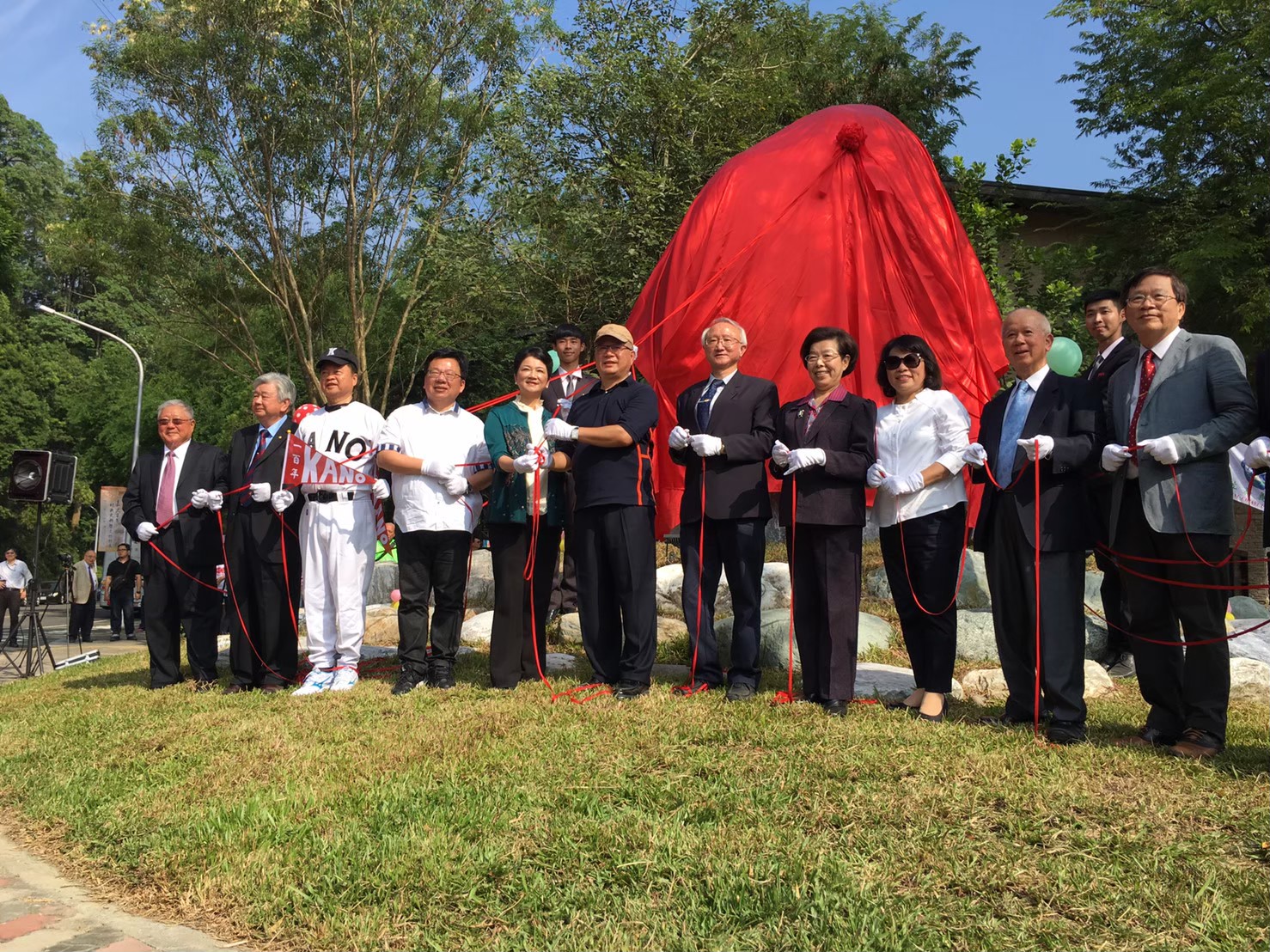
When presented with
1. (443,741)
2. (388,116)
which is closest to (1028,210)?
(388,116)

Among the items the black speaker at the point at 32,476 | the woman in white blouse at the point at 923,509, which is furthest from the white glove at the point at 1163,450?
the black speaker at the point at 32,476

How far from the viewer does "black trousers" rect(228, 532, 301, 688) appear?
21.2ft

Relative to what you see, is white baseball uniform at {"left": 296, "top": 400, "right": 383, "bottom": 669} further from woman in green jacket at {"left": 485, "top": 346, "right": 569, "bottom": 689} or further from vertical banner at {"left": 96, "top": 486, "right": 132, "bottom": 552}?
vertical banner at {"left": 96, "top": 486, "right": 132, "bottom": 552}

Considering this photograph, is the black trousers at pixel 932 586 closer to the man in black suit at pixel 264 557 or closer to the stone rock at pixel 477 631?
the man in black suit at pixel 264 557

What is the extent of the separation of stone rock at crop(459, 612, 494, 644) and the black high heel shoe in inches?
168

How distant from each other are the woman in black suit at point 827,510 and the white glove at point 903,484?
0.15 m

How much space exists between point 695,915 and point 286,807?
68.9 inches

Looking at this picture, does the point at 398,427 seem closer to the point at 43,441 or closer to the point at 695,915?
the point at 695,915

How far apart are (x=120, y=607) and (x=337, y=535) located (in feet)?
45.9

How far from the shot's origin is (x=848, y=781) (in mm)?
3818

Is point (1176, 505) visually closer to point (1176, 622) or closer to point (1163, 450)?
point (1163, 450)

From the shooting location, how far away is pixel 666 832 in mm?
3383

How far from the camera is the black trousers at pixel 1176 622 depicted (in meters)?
4.22

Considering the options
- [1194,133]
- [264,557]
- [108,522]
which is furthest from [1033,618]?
[108,522]
